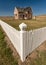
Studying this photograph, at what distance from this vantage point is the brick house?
56572mm

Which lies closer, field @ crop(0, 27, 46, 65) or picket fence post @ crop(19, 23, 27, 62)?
picket fence post @ crop(19, 23, 27, 62)

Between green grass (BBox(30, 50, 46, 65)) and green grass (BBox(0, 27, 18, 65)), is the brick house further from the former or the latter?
green grass (BBox(30, 50, 46, 65))

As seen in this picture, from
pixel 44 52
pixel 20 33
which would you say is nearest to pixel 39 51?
pixel 44 52

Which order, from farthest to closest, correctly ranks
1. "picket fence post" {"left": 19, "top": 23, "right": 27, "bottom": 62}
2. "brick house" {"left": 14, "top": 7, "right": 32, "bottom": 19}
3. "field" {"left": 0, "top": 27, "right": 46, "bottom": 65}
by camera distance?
"brick house" {"left": 14, "top": 7, "right": 32, "bottom": 19}, "field" {"left": 0, "top": 27, "right": 46, "bottom": 65}, "picket fence post" {"left": 19, "top": 23, "right": 27, "bottom": 62}

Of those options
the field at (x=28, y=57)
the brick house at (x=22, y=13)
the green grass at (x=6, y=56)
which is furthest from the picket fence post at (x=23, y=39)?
the brick house at (x=22, y=13)

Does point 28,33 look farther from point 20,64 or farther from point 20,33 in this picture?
point 20,64

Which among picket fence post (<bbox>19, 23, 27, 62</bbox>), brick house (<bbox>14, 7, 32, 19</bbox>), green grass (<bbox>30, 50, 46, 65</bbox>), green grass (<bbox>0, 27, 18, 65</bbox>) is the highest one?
picket fence post (<bbox>19, 23, 27, 62</bbox>)

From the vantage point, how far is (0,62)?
998cm

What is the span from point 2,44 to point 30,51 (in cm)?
306

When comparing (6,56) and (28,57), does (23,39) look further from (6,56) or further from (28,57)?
(6,56)

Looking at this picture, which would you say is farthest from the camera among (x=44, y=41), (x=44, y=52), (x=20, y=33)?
(x=44, y=41)

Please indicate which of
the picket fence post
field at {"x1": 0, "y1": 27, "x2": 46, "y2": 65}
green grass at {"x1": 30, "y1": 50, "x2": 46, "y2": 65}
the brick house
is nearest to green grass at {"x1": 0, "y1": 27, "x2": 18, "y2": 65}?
field at {"x1": 0, "y1": 27, "x2": 46, "y2": 65}

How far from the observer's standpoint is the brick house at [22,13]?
56572 mm

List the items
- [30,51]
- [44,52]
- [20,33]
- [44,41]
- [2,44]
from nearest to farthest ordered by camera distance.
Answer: [20,33], [30,51], [44,52], [2,44], [44,41]
